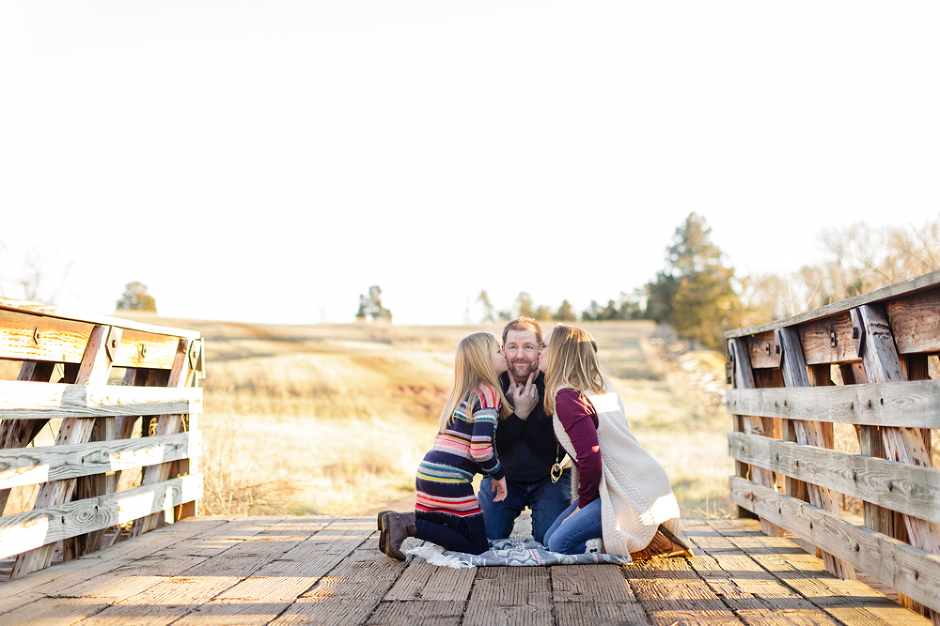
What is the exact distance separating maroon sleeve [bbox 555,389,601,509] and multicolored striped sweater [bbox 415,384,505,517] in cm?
43

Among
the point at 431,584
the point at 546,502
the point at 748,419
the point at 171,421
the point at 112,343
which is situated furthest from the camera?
the point at 171,421

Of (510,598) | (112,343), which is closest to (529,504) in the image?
(510,598)

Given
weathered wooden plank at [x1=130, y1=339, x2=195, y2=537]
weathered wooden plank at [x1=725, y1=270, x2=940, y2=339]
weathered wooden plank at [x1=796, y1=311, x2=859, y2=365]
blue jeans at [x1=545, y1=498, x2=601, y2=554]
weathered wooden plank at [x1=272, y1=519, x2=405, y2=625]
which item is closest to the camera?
weathered wooden plank at [x1=725, y1=270, x2=940, y2=339]

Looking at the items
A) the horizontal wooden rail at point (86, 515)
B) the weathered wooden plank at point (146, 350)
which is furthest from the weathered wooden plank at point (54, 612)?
the weathered wooden plank at point (146, 350)

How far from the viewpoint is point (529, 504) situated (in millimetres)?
4508

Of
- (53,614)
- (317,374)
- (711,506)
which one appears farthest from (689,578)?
(317,374)

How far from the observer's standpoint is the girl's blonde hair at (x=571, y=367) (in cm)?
393

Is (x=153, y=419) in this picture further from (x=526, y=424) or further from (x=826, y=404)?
(x=826, y=404)

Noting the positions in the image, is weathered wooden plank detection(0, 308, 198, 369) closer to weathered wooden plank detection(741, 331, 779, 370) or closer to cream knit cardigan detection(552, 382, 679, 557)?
cream knit cardigan detection(552, 382, 679, 557)

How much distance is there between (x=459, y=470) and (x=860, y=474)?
2081mm

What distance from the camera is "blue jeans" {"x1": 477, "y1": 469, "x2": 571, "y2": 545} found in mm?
4387

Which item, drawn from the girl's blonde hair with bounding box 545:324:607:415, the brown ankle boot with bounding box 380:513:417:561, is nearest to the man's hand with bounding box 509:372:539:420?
the girl's blonde hair with bounding box 545:324:607:415

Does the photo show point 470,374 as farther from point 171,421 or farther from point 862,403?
point 171,421

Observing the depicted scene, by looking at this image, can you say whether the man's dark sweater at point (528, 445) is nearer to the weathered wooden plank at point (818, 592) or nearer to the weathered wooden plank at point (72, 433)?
the weathered wooden plank at point (818, 592)
